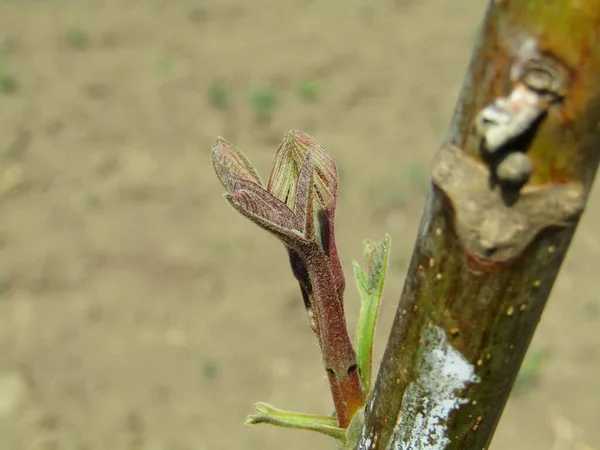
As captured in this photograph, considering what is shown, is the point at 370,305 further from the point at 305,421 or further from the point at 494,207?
the point at 494,207

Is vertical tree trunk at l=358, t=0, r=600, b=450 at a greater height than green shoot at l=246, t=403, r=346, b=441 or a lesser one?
greater

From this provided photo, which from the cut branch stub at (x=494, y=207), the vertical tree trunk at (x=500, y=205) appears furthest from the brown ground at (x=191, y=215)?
the cut branch stub at (x=494, y=207)

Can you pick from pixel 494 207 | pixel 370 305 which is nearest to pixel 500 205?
pixel 494 207

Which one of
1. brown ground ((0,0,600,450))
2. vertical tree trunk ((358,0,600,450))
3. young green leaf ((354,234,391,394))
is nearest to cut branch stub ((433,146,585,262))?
vertical tree trunk ((358,0,600,450))

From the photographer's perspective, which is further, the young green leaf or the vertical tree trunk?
the young green leaf

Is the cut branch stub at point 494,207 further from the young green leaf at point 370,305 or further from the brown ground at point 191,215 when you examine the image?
the brown ground at point 191,215

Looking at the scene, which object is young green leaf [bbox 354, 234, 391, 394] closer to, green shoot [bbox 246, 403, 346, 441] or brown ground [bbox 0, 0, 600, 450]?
green shoot [bbox 246, 403, 346, 441]

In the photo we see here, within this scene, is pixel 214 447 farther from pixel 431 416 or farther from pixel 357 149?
pixel 431 416
